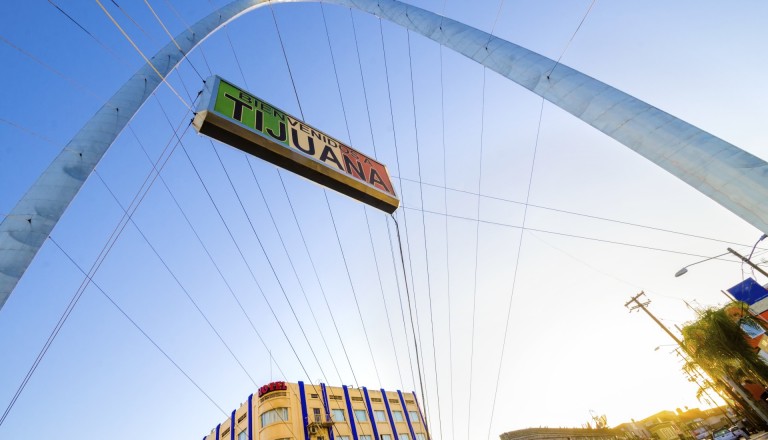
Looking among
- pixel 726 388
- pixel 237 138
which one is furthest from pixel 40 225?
pixel 726 388

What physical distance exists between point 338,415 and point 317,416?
285 centimetres

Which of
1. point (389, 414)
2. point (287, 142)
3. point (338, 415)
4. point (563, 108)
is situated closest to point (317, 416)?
point (338, 415)

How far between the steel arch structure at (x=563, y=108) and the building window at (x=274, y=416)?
98.8 ft

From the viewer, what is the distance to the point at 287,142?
131 inches

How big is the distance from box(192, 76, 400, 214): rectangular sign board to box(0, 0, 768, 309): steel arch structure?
1.79 m

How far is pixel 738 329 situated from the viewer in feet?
72.6

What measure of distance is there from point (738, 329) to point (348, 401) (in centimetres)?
3380

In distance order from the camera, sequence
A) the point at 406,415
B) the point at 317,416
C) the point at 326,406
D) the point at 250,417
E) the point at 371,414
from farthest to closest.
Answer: the point at 406,415 < the point at 371,414 < the point at 326,406 < the point at 317,416 < the point at 250,417

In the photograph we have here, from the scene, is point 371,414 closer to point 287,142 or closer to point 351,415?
point 351,415

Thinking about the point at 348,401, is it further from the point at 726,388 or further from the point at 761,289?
the point at 761,289

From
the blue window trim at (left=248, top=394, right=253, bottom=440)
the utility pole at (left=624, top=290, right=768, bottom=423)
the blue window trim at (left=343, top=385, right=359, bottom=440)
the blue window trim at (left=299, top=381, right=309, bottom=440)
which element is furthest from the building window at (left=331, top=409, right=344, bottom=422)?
the utility pole at (left=624, top=290, right=768, bottom=423)

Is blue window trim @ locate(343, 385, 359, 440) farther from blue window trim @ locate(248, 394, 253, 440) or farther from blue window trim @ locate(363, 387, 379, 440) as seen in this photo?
blue window trim @ locate(248, 394, 253, 440)

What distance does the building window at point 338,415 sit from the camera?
1226 inches

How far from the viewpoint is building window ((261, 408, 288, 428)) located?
1067 inches
